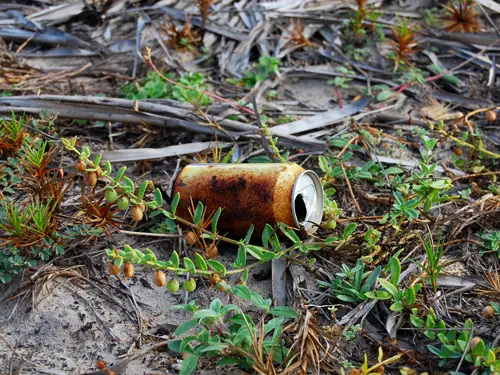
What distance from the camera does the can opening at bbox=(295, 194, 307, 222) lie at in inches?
110

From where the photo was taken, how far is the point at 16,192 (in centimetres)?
299

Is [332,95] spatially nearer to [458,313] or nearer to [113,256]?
[458,313]

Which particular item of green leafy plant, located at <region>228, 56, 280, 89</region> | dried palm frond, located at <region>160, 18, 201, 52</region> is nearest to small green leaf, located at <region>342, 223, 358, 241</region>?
green leafy plant, located at <region>228, 56, 280, 89</region>

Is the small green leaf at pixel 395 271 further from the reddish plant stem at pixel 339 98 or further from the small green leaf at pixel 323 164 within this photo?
the reddish plant stem at pixel 339 98

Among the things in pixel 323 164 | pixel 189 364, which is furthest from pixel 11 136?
pixel 189 364

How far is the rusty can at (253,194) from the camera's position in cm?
262

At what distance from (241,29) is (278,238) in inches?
79.8

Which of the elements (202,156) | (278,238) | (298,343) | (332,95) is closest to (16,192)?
(202,156)

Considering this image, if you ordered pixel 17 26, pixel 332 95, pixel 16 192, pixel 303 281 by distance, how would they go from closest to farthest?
pixel 303 281 → pixel 16 192 → pixel 332 95 → pixel 17 26

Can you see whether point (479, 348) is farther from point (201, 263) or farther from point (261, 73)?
point (261, 73)

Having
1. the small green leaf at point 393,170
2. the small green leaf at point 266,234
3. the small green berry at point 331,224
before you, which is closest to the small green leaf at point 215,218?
the small green leaf at point 266,234

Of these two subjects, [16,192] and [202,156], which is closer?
[16,192]

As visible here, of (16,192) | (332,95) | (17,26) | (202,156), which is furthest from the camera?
(17,26)

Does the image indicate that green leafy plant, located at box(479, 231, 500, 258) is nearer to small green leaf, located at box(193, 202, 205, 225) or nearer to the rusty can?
the rusty can
